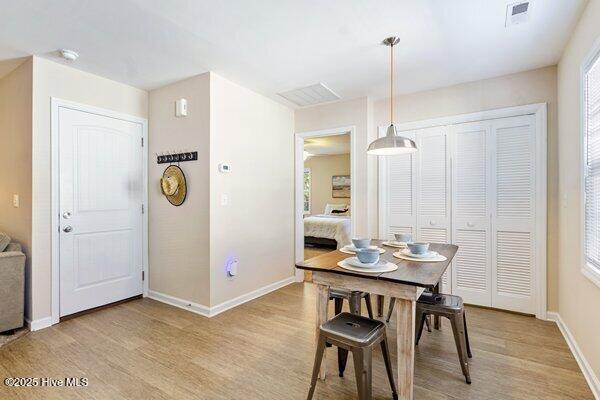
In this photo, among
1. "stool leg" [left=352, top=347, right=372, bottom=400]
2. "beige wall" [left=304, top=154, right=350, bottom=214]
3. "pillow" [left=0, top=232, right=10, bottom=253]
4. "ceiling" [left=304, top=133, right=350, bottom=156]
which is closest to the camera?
"stool leg" [left=352, top=347, right=372, bottom=400]

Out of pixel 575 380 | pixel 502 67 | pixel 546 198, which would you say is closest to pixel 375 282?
pixel 575 380

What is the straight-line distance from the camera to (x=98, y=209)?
10.9 ft

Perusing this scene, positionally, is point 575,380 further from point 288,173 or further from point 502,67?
point 288,173

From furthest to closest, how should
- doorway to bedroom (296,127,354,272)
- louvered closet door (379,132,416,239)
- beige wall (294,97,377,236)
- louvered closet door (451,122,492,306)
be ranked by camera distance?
1. doorway to bedroom (296,127,354,272)
2. beige wall (294,97,377,236)
3. louvered closet door (379,132,416,239)
4. louvered closet door (451,122,492,306)

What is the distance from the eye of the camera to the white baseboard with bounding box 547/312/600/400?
192 cm

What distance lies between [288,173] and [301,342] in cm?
242

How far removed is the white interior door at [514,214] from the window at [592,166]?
992mm

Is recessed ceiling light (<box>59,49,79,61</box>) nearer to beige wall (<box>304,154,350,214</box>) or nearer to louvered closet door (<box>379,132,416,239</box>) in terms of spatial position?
louvered closet door (<box>379,132,416,239</box>)

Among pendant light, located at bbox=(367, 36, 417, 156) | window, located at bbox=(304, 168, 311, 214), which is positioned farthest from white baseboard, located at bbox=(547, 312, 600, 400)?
window, located at bbox=(304, 168, 311, 214)

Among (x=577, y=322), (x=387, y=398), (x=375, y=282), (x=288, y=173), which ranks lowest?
(x=387, y=398)

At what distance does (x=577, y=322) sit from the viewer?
238 cm

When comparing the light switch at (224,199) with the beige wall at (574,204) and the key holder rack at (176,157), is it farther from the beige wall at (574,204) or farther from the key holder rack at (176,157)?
the beige wall at (574,204)

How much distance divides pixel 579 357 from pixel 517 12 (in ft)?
8.34

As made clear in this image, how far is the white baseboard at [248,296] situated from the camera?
3.24 meters
